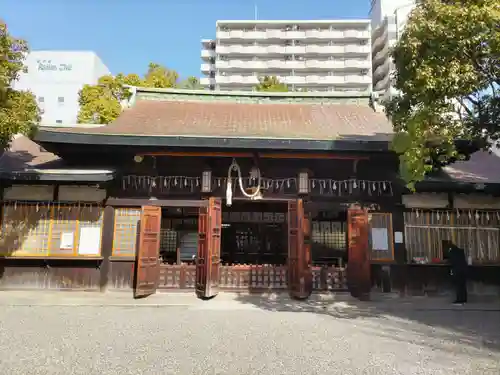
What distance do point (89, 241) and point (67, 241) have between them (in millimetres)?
615

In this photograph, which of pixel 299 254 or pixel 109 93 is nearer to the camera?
pixel 299 254

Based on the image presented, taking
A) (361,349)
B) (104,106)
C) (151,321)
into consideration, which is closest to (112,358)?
(151,321)

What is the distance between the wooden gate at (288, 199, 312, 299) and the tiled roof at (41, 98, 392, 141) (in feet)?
7.30

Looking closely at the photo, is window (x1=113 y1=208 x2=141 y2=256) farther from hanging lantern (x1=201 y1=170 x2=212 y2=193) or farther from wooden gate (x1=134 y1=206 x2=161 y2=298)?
hanging lantern (x1=201 y1=170 x2=212 y2=193)

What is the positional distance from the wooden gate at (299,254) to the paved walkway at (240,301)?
1.13ft

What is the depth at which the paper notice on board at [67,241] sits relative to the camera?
11.7m

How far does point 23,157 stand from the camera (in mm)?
12859

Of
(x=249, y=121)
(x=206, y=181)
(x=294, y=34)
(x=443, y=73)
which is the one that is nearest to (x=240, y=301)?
(x=206, y=181)

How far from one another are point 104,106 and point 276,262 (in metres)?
12.6

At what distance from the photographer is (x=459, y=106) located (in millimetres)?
8641

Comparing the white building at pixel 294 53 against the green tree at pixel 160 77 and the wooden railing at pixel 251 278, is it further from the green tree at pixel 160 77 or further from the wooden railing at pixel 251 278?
the wooden railing at pixel 251 278

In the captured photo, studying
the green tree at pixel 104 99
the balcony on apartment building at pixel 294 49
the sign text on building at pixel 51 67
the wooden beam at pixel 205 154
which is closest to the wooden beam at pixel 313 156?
the wooden beam at pixel 205 154

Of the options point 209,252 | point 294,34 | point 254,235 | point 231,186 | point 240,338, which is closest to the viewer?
point 240,338

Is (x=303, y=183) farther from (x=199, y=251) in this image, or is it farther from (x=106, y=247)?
(x=106, y=247)
